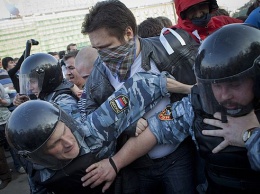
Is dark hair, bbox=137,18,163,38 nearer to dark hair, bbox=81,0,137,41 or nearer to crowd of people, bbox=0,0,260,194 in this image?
crowd of people, bbox=0,0,260,194

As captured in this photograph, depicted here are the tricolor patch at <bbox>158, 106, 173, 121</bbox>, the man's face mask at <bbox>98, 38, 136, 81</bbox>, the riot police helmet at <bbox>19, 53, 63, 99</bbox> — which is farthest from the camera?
the riot police helmet at <bbox>19, 53, 63, 99</bbox>

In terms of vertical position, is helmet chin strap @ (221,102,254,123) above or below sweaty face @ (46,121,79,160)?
above

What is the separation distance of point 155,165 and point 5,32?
30388 millimetres

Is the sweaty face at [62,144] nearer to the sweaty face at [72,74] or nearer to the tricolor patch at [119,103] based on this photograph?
the tricolor patch at [119,103]

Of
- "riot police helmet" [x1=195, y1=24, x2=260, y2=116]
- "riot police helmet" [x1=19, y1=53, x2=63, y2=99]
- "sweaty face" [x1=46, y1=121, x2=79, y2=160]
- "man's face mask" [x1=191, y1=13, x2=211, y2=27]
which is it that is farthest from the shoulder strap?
"riot police helmet" [x1=195, y1=24, x2=260, y2=116]

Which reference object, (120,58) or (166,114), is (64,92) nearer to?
(120,58)

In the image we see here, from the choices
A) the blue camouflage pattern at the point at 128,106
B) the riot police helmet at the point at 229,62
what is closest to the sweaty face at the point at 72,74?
the blue camouflage pattern at the point at 128,106

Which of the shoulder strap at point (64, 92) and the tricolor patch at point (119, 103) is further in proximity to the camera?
the shoulder strap at point (64, 92)

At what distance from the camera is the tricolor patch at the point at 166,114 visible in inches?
61.0

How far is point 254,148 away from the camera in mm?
1116

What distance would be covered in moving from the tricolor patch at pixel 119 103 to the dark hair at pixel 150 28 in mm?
1381

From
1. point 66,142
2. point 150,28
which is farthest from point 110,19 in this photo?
point 150,28

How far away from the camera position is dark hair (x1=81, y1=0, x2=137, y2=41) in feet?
5.46

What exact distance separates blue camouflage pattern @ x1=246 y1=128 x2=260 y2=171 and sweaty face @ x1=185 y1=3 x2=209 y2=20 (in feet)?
4.14
